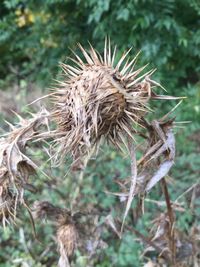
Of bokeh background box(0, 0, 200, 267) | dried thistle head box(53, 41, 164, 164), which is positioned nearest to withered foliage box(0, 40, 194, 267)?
dried thistle head box(53, 41, 164, 164)

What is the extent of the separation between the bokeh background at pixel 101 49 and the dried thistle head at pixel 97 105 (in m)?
1.31

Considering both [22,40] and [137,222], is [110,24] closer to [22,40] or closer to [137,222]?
[22,40]

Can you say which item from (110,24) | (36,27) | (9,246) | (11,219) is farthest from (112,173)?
(11,219)

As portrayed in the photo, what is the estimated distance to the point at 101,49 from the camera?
4.61 metres

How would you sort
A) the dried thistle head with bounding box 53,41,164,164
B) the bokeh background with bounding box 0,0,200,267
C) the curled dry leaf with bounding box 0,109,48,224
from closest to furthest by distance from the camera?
1. the dried thistle head with bounding box 53,41,164,164
2. the curled dry leaf with bounding box 0,109,48,224
3. the bokeh background with bounding box 0,0,200,267

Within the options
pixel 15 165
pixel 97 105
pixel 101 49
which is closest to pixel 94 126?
pixel 97 105

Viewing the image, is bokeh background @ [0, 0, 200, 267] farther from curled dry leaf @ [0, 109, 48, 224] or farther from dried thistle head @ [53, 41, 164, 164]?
dried thistle head @ [53, 41, 164, 164]

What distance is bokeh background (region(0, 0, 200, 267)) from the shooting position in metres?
3.32

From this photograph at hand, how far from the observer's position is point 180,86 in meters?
4.83

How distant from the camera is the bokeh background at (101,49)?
10.9 feet

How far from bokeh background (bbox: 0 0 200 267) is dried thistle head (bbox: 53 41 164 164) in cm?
131

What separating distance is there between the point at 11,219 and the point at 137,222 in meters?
1.78

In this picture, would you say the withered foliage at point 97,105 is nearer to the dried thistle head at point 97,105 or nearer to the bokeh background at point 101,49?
the dried thistle head at point 97,105

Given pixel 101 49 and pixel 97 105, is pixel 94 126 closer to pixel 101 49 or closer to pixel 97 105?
pixel 97 105
